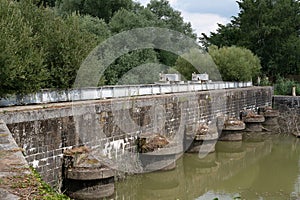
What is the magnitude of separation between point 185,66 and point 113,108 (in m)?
15.8

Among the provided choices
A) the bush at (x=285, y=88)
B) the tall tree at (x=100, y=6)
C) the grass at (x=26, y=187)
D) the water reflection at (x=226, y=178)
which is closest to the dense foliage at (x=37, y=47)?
the water reflection at (x=226, y=178)

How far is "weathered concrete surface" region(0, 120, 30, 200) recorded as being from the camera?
12.5ft

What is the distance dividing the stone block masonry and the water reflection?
1.17m

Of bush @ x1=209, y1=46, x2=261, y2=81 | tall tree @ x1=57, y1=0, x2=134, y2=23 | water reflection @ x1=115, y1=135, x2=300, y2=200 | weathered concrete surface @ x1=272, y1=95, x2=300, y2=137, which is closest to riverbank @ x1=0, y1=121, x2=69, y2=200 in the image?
water reflection @ x1=115, y1=135, x2=300, y2=200

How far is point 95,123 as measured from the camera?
32.7 ft

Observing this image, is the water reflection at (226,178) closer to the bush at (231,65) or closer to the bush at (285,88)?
the bush at (231,65)

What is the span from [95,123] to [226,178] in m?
4.90

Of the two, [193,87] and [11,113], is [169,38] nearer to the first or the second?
[193,87]

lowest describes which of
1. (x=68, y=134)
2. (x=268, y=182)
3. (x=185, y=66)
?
(x=268, y=182)

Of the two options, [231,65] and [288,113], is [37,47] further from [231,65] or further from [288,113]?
[288,113]

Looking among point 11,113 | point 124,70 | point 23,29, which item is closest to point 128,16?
point 124,70

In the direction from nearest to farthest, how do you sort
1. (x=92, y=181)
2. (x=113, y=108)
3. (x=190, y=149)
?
(x=92, y=181), (x=113, y=108), (x=190, y=149)

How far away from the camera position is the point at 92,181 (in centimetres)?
874

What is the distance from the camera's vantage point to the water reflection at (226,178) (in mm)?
10492
